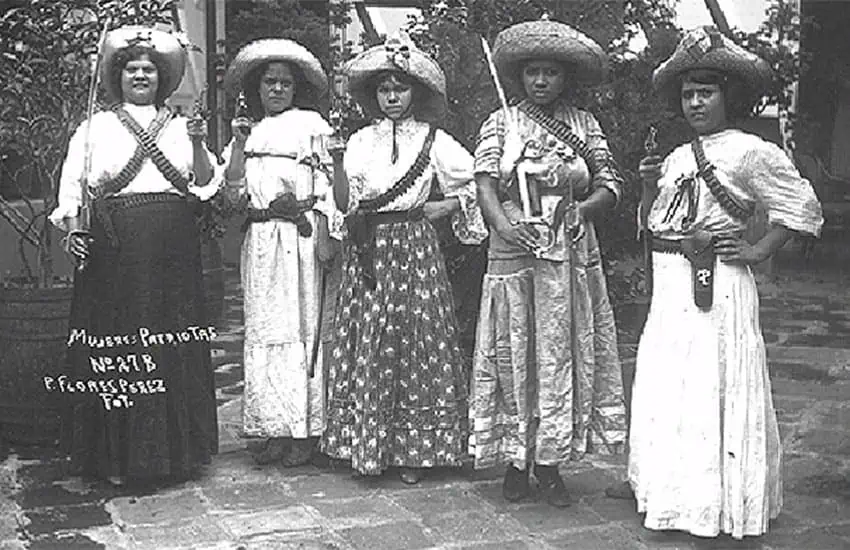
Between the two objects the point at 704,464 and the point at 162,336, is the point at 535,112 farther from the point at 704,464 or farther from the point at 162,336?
the point at 162,336

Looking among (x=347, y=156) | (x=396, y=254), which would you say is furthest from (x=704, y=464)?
(x=347, y=156)

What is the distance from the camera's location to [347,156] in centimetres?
585

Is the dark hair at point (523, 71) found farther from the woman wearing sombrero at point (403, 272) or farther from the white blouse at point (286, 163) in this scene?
the white blouse at point (286, 163)

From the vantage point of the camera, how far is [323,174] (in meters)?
6.03

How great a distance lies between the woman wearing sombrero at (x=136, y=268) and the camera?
5625 mm

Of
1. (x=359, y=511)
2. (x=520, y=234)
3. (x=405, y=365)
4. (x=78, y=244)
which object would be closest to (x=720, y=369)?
(x=520, y=234)

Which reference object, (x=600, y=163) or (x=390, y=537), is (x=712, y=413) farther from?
(x=390, y=537)

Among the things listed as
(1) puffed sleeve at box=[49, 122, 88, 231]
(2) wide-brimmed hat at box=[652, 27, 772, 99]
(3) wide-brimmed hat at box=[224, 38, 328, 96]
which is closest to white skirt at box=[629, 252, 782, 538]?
(2) wide-brimmed hat at box=[652, 27, 772, 99]

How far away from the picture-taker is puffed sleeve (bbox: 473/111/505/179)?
17.3 ft

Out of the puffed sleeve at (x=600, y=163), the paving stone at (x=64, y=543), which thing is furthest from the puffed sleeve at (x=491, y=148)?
the paving stone at (x=64, y=543)

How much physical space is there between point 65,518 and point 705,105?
9.85 ft

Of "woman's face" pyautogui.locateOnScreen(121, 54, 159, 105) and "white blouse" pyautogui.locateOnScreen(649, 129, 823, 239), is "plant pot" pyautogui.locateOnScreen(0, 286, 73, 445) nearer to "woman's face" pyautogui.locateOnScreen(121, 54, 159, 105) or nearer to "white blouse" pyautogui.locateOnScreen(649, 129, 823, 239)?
"woman's face" pyautogui.locateOnScreen(121, 54, 159, 105)

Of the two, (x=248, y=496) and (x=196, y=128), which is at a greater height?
(x=196, y=128)

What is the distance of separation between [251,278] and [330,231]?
46 cm
